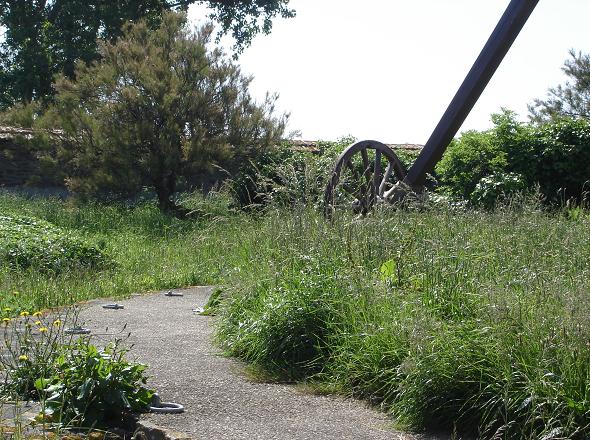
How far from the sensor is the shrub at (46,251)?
11.6 meters

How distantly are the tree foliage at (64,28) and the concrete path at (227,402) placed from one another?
71.8ft

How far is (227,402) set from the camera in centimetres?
546

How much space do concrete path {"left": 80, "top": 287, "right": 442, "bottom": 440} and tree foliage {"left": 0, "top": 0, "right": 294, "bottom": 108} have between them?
21.9 metres

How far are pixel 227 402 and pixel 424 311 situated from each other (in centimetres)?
132

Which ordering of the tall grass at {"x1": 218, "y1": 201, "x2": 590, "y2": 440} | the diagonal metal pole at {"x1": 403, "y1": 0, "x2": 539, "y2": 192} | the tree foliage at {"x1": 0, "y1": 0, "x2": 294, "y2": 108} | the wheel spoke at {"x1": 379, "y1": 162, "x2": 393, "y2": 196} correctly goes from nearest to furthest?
1. the tall grass at {"x1": 218, "y1": 201, "x2": 590, "y2": 440}
2. the wheel spoke at {"x1": 379, "y1": 162, "x2": 393, "y2": 196}
3. the diagonal metal pole at {"x1": 403, "y1": 0, "x2": 539, "y2": 192}
4. the tree foliage at {"x1": 0, "y1": 0, "x2": 294, "y2": 108}

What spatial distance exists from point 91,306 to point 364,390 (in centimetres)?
424

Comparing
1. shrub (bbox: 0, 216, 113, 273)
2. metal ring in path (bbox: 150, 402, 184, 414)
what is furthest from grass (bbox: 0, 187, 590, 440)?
shrub (bbox: 0, 216, 113, 273)

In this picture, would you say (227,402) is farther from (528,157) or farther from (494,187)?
A: (528,157)

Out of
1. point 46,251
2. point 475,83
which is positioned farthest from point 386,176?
point 46,251

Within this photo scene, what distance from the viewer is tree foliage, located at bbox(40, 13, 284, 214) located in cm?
1934

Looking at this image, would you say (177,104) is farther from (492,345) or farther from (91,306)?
(492,345)

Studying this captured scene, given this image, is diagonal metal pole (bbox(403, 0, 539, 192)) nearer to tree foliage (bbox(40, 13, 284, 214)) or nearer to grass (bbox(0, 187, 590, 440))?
grass (bbox(0, 187, 590, 440))

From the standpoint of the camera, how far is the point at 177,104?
1966 cm

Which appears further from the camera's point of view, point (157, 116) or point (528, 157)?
point (157, 116)
